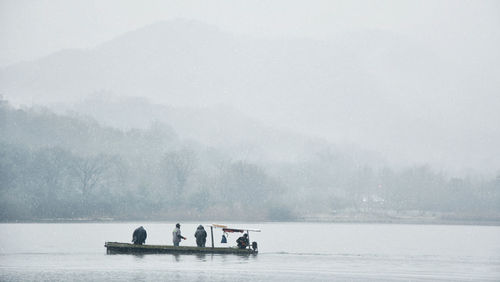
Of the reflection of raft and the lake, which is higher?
the reflection of raft

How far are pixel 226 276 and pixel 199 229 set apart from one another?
62.1 ft

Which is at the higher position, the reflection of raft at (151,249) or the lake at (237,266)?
the reflection of raft at (151,249)

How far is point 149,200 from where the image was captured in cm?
19212

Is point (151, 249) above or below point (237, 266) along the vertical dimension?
above

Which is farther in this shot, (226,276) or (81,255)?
(81,255)

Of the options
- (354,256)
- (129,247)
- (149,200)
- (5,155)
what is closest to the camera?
(129,247)

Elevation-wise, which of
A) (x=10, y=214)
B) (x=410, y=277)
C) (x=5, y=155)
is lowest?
(x=410, y=277)

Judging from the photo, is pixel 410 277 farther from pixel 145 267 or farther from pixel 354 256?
pixel 354 256

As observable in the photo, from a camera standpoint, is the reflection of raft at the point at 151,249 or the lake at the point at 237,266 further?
the reflection of raft at the point at 151,249

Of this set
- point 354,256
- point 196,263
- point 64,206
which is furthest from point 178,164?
point 196,263

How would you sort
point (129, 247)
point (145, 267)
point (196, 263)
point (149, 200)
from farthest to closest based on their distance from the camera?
point (149, 200)
point (129, 247)
point (196, 263)
point (145, 267)

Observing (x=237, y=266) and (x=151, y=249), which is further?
(x=151, y=249)

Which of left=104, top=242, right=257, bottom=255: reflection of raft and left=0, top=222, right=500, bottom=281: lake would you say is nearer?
left=0, top=222, right=500, bottom=281: lake

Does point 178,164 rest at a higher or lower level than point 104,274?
higher
